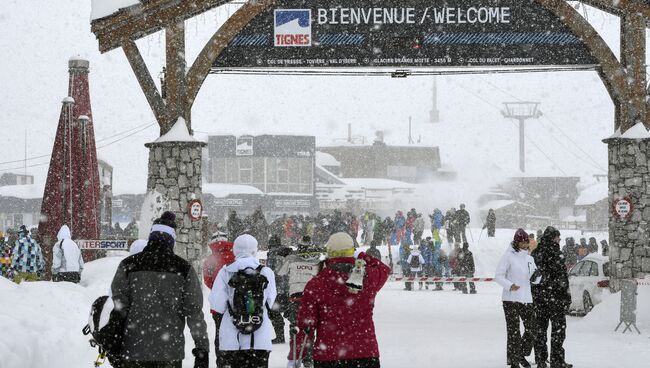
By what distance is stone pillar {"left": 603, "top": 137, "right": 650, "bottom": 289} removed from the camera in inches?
766

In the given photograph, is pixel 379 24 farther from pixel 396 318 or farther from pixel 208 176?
pixel 208 176

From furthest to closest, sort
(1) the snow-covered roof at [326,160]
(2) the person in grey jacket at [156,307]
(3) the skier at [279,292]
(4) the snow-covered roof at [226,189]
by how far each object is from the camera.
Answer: (1) the snow-covered roof at [326,160] → (4) the snow-covered roof at [226,189] → (3) the skier at [279,292] → (2) the person in grey jacket at [156,307]

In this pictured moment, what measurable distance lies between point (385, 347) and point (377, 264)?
772 centimetres

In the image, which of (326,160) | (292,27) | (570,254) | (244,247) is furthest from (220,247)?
(326,160)

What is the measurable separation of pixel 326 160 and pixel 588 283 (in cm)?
5276

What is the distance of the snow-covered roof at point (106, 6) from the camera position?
19.3m

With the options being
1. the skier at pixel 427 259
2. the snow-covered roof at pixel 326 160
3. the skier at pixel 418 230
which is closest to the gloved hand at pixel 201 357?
the skier at pixel 427 259

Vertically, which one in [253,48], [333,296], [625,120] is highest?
[253,48]

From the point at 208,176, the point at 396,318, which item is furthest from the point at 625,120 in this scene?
the point at 208,176

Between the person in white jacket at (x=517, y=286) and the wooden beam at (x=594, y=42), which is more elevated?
the wooden beam at (x=594, y=42)

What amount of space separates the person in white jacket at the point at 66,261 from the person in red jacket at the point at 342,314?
39.8 feet

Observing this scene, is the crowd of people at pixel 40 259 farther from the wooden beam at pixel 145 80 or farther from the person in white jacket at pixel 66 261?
the wooden beam at pixel 145 80

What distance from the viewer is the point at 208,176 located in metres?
65.4

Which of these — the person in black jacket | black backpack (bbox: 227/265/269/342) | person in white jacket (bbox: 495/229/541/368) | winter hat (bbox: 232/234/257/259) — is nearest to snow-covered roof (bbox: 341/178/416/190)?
person in white jacket (bbox: 495/229/541/368)
